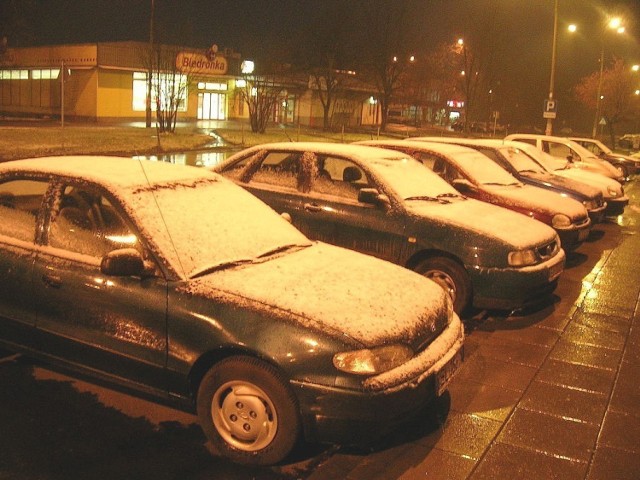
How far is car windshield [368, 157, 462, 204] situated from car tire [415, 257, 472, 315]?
2.36 feet

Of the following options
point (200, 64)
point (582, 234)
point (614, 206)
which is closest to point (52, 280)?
point (582, 234)

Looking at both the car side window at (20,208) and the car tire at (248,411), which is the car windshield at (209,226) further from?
the car side window at (20,208)

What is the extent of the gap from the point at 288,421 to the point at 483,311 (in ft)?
12.6

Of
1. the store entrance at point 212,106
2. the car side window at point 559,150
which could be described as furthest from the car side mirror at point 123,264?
the store entrance at point 212,106

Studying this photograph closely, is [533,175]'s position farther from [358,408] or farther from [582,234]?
[358,408]

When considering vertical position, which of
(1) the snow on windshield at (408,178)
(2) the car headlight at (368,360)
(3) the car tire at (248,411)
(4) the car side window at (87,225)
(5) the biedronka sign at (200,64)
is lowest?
(3) the car tire at (248,411)

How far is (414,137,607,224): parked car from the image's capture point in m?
10.8

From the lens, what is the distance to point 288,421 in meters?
3.67

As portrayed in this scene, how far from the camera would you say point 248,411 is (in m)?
3.77

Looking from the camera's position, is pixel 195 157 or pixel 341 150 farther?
pixel 195 157

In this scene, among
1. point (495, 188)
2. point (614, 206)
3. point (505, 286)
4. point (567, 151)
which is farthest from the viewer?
point (567, 151)

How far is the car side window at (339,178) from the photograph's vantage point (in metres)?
7.18

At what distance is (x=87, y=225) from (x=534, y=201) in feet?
19.5

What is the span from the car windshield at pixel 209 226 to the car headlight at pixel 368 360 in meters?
1.03
